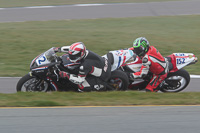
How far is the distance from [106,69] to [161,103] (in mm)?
1531

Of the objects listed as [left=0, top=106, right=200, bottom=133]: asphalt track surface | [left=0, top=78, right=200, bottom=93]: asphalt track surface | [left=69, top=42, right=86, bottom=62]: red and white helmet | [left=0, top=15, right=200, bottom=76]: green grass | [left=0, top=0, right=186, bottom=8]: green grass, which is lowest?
[left=0, top=106, right=200, bottom=133]: asphalt track surface

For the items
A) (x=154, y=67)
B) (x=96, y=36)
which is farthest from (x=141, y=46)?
(x=96, y=36)

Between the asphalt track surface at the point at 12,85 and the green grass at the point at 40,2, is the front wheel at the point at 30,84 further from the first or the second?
the green grass at the point at 40,2

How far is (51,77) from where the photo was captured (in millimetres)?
7641

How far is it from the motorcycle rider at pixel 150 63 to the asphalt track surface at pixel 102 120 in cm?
144

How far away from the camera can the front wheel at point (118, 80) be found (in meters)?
8.02

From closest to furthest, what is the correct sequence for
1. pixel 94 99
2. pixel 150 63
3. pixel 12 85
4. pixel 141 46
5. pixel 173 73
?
pixel 94 99 → pixel 141 46 → pixel 150 63 → pixel 173 73 → pixel 12 85

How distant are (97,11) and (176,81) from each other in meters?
11.9

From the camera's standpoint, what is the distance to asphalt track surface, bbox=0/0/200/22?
18.5m

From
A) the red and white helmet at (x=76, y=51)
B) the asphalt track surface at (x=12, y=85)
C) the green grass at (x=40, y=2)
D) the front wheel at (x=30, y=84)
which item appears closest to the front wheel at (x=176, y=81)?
the asphalt track surface at (x=12, y=85)

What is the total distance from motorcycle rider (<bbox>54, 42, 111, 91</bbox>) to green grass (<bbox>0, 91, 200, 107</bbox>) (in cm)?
30

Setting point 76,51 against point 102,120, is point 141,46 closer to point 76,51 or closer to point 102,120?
point 76,51

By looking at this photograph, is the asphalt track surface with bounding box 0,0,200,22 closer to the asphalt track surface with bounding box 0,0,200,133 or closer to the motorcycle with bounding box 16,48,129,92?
the motorcycle with bounding box 16,48,129,92

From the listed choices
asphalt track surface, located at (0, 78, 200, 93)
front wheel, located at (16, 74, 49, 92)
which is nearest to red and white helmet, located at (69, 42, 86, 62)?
front wheel, located at (16, 74, 49, 92)
